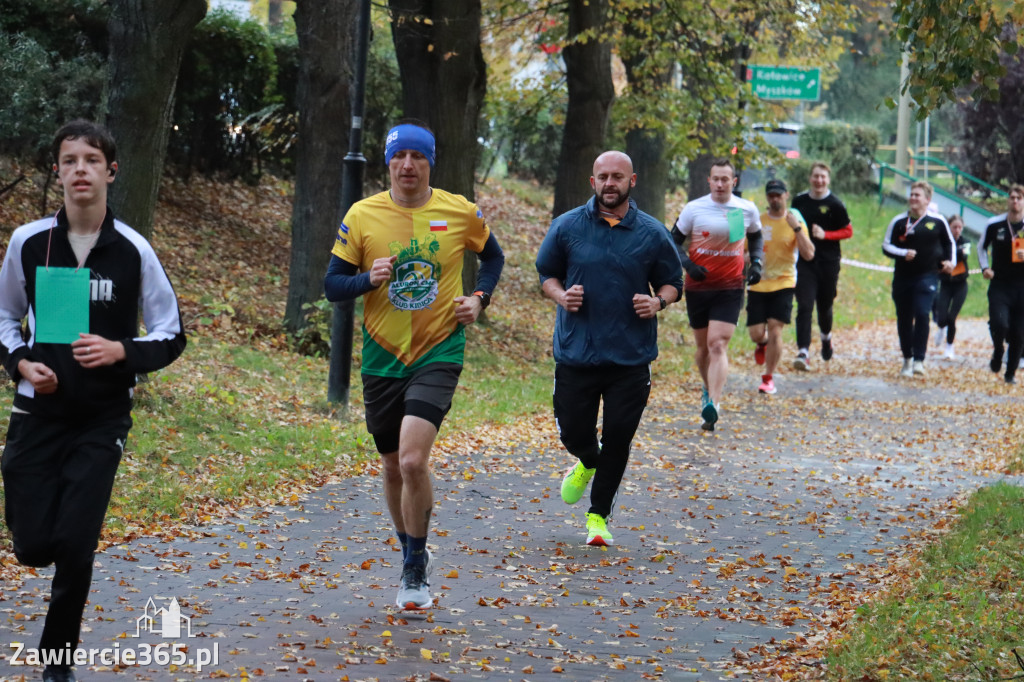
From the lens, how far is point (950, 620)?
6418mm

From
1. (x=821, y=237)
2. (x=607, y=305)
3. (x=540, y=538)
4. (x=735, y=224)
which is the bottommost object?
(x=540, y=538)

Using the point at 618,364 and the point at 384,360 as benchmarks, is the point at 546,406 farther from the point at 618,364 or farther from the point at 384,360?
the point at 384,360

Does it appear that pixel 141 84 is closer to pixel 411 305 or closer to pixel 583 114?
pixel 411 305

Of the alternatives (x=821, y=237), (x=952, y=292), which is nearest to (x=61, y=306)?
(x=821, y=237)

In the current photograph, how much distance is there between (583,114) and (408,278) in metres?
13.7

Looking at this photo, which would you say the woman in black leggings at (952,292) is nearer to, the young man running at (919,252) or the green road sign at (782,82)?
the young man running at (919,252)

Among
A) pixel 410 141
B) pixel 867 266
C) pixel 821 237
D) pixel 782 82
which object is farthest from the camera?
pixel 867 266

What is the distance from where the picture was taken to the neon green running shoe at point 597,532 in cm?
851

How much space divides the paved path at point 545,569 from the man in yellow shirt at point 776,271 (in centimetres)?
325

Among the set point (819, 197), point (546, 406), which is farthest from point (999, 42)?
point (819, 197)

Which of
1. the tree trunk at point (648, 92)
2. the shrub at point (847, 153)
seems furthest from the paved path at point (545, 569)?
the shrub at point (847, 153)

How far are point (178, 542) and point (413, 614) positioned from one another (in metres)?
2.13

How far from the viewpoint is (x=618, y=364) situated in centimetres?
834

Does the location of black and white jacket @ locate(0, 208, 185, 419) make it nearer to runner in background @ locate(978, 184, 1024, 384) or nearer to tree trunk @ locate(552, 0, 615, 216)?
tree trunk @ locate(552, 0, 615, 216)
